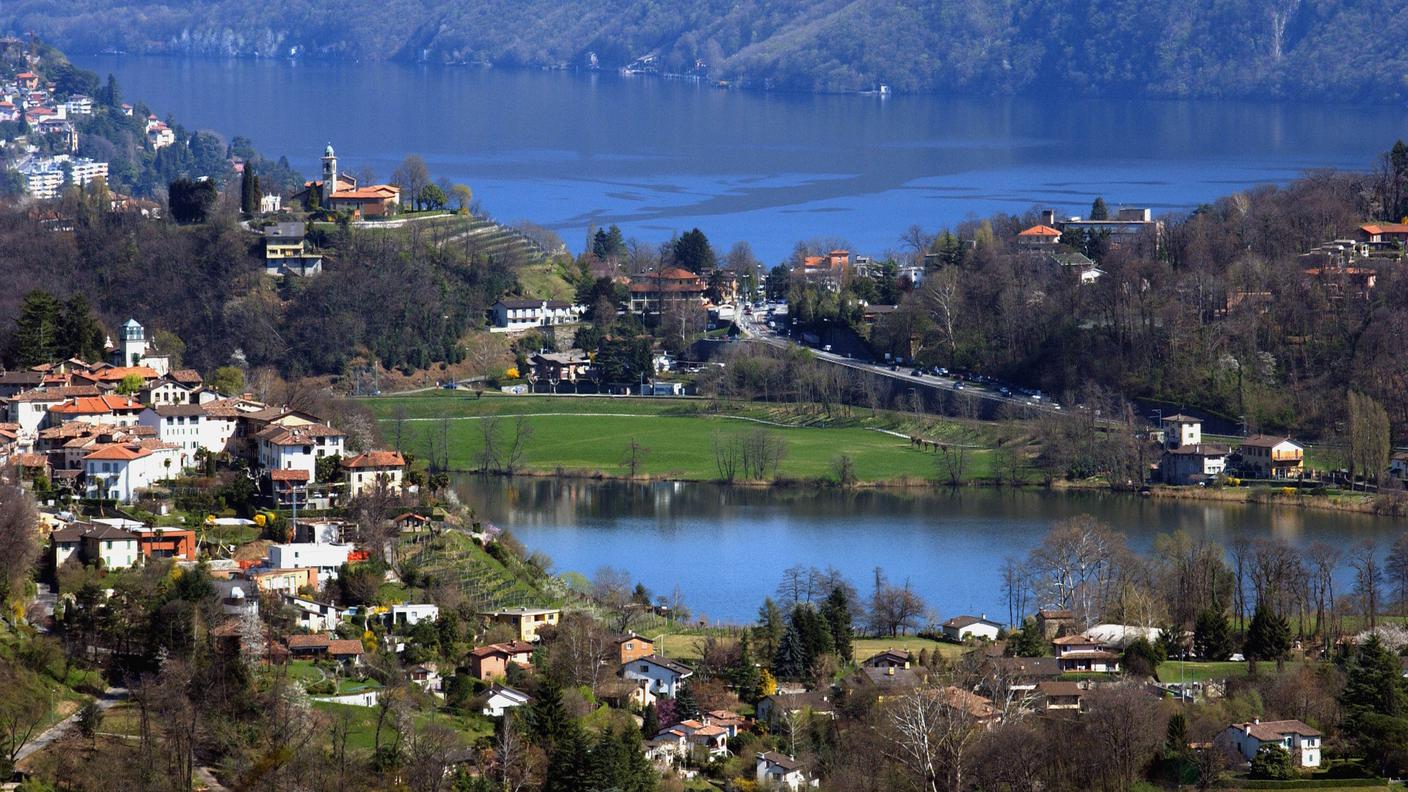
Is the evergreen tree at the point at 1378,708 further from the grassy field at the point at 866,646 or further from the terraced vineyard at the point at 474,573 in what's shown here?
the terraced vineyard at the point at 474,573

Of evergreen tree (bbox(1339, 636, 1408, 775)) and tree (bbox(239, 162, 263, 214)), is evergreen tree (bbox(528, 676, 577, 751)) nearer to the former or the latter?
evergreen tree (bbox(1339, 636, 1408, 775))

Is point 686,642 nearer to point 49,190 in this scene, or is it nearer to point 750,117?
point 49,190

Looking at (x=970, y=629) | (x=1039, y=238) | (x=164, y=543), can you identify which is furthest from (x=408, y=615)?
(x=1039, y=238)

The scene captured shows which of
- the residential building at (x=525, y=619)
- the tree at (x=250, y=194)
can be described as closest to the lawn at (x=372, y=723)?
the residential building at (x=525, y=619)

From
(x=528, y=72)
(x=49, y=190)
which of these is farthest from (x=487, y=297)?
(x=528, y=72)

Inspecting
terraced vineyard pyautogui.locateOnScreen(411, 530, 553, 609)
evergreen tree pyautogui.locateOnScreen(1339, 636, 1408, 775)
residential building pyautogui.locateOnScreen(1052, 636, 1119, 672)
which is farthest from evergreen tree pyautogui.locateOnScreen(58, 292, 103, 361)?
evergreen tree pyautogui.locateOnScreen(1339, 636, 1408, 775)
